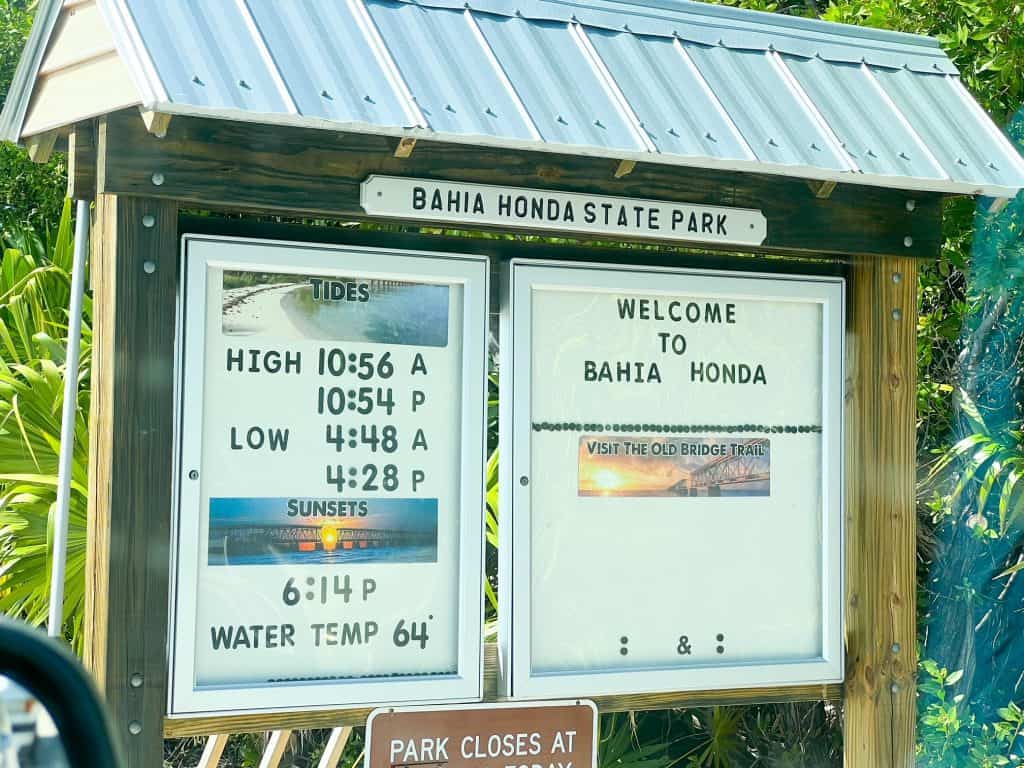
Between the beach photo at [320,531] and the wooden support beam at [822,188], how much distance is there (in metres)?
1.41

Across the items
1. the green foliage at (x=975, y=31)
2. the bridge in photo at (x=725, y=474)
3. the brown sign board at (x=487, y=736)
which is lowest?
the brown sign board at (x=487, y=736)

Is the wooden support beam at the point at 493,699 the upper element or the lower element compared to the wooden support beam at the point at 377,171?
lower

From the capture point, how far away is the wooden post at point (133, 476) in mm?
3025

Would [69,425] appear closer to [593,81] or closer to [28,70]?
[28,70]

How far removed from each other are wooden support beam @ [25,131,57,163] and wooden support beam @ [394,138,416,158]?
3.46 feet

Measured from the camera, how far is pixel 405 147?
10.5 feet

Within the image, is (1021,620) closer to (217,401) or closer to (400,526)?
(400,526)

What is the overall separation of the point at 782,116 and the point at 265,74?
1392 millimetres

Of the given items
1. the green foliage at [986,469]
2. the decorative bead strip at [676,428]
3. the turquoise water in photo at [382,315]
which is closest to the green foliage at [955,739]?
the green foliage at [986,469]

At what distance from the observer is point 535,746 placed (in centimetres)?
342

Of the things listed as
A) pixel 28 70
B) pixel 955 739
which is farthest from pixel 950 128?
pixel 28 70

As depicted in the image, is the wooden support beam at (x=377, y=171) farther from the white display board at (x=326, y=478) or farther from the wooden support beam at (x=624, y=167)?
the white display board at (x=326, y=478)

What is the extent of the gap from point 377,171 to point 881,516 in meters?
1.81

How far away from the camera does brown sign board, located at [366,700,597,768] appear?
3291 millimetres
